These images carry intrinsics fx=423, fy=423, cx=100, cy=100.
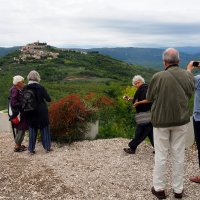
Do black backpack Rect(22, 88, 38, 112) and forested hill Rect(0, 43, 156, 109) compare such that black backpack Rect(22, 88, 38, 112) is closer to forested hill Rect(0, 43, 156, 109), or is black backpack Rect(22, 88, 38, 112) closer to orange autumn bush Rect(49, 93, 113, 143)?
orange autumn bush Rect(49, 93, 113, 143)

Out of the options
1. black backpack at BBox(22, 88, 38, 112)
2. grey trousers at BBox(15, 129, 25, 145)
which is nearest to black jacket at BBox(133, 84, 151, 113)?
black backpack at BBox(22, 88, 38, 112)

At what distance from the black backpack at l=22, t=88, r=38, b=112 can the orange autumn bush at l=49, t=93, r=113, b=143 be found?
3.40 ft

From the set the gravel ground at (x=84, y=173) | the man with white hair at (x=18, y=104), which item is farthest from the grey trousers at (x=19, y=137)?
the gravel ground at (x=84, y=173)

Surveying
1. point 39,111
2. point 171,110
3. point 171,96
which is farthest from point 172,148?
point 39,111

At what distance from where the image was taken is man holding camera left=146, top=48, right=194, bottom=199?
18.9ft

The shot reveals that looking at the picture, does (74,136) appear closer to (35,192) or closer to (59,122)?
(59,122)

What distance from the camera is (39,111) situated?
8781 mm

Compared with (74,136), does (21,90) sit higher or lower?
higher

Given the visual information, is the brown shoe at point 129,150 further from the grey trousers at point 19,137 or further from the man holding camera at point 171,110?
the man holding camera at point 171,110

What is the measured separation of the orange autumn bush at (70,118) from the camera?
957 cm

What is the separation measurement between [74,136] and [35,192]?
10.6ft

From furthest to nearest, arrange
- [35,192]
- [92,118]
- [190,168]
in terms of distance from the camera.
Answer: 1. [92,118]
2. [190,168]
3. [35,192]

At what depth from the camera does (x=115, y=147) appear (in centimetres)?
922

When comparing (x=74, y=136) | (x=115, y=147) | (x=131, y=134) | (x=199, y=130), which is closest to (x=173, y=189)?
(x=199, y=130)
